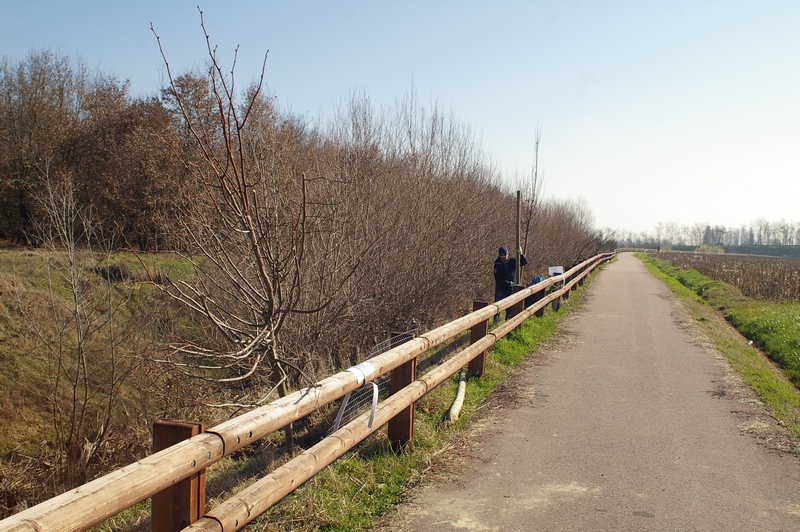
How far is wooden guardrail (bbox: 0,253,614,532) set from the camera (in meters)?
2.11

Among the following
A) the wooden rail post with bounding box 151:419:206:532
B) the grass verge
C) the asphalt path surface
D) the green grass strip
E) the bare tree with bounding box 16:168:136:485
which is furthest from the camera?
the bare tree with bounding box 16:168:136:485

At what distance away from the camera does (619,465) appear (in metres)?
5.20

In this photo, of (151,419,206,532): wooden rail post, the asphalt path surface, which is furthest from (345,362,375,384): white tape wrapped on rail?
(151,419,206,532): wooden rail post

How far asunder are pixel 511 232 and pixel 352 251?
1215cm

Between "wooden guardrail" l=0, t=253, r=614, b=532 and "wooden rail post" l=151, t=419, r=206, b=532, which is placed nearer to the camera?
"wooden guardrail" l=0, t=253, r=614, b=532

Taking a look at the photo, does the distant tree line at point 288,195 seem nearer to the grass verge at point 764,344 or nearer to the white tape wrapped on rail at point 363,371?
the white tape wrapped on rail at point 363,371

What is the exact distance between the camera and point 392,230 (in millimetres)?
11211

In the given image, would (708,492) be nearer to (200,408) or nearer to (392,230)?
(200,408)

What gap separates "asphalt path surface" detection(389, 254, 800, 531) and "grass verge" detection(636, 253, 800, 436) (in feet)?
1.57

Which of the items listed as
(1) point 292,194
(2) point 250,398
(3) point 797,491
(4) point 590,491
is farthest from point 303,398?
(1) point 292,194

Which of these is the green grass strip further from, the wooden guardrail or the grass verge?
the grass verge

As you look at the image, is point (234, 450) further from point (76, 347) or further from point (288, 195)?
point (76, 347)

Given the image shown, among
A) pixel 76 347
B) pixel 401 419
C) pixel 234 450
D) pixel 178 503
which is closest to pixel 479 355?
pixel 401 419

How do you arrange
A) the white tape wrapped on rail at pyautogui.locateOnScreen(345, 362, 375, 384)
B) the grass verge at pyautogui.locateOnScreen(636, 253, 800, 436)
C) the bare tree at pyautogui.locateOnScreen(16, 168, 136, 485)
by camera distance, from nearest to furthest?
the white tape wrapped on rail at pyautogui.locateOnScreen(345, 362, 375, 384)
the grass verge at pyautogui.locateOnScreen(636, 253, 800, 436)
the bare tree at pyautogui.locateOnScreen(16, 168, 136, 485)
